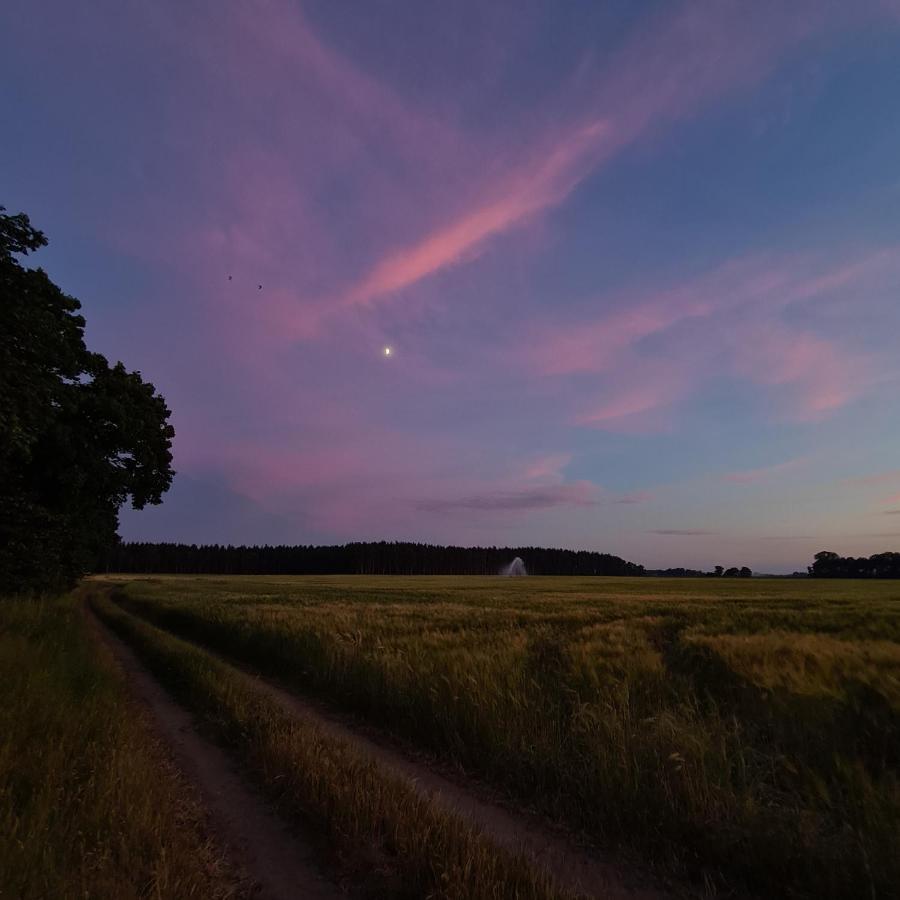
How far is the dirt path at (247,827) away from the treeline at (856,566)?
178527 mm

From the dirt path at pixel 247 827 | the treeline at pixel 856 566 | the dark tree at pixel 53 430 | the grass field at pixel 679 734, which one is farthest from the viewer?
the treeline at pixel 856 566

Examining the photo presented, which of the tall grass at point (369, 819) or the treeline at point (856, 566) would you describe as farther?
the treeline at point (856, 566)

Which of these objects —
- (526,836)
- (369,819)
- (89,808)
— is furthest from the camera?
(526,836)

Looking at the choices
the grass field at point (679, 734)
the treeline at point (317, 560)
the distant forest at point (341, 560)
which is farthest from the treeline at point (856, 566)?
the grass field at point (679, 734)

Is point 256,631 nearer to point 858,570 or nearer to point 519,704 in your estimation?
point 519,704

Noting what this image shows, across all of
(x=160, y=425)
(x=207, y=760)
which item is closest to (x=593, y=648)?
(x=207, y=760)

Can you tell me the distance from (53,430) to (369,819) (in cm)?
2193

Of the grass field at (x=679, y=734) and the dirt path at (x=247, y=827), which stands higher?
the grass field at (x=679, y=734)

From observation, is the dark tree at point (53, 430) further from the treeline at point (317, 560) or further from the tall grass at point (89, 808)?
the treeline at point (317, 560)

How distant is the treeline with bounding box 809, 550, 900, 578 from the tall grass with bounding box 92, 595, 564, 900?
178 meters

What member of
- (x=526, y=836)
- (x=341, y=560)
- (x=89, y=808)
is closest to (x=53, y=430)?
(x=89, y=808)

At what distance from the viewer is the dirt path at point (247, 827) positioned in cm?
425

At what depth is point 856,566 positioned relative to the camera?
156250 millimetres

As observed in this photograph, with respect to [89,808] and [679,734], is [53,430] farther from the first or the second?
[679,734]
